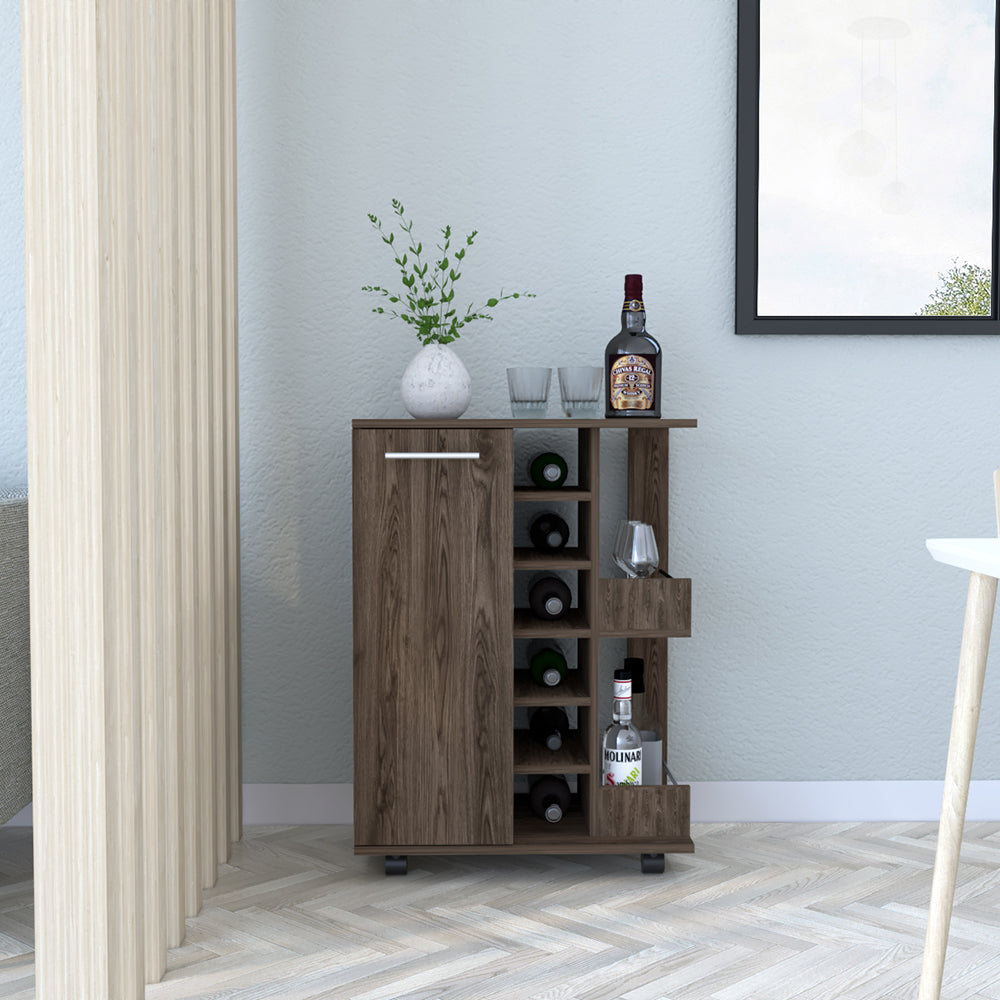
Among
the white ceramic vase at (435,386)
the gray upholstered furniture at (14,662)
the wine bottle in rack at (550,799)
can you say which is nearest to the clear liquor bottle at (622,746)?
the wine bottle in rack at (550,799)

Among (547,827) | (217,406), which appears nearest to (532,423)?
(217,406)

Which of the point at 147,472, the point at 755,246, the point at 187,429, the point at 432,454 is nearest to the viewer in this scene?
the point at 147,472

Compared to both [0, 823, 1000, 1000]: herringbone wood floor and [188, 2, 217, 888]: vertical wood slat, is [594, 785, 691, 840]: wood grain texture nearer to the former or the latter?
[0, 823, 1000, 1000]: herringbone wood floor

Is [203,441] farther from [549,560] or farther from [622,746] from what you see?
[622,746]

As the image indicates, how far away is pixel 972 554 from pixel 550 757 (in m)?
1.11

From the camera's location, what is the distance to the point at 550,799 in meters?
2.18

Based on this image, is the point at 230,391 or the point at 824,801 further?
the point at 824,801

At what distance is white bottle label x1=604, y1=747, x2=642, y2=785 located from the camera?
6.89ft

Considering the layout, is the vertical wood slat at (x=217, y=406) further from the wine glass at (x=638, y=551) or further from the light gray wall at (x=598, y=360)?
the wine glass at (x=638, y=551)

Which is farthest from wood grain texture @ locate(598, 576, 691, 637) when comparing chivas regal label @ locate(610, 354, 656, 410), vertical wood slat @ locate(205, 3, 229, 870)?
vertical wood slat @ locate(205, 3, 229, 870)

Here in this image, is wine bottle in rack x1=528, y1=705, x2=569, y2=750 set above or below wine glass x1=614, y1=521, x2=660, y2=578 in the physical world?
below

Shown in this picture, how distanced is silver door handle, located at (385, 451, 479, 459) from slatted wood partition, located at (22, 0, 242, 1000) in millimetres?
368

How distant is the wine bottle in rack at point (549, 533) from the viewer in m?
2.21

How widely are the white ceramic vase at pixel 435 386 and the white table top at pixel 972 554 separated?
1.02 meters
